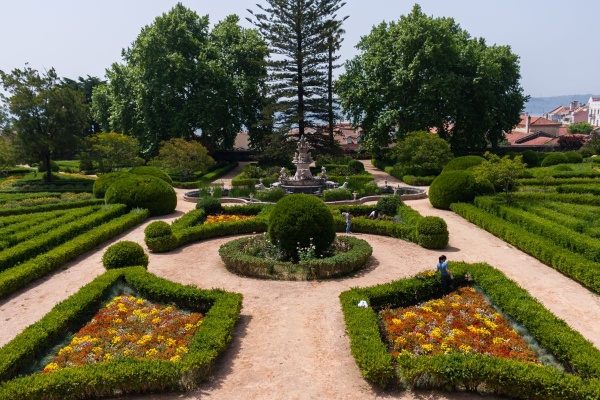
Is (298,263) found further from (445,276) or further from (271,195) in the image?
(271,195)

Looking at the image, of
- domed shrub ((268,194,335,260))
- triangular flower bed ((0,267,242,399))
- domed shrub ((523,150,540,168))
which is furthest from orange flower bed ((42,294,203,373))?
domed shrub ((523,150,540,168))

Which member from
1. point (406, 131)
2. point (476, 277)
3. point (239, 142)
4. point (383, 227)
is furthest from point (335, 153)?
point (239, 142)

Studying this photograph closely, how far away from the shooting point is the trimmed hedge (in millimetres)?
11570

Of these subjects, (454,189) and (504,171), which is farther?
(454,189)

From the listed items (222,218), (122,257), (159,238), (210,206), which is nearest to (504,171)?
(222,218)

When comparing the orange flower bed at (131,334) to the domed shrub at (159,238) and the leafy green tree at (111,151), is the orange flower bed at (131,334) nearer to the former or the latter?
the domed shrub at (159,238)

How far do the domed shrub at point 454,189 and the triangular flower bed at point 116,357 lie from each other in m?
14.3

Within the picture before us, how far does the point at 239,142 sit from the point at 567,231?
64354 millimetres

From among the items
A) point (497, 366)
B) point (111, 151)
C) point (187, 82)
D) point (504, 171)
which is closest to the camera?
point (497, 366)

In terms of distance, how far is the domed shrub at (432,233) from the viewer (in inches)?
577

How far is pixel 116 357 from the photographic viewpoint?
25.1 ft

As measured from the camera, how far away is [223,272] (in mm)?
12750

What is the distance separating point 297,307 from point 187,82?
3185cm

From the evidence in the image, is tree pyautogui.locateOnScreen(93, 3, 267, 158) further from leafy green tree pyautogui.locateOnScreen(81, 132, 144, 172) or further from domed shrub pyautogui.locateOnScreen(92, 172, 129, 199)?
domed shrub pyautogui.locateOnScreen(92, 172, 129, 199)
